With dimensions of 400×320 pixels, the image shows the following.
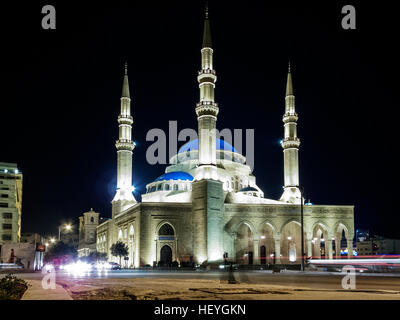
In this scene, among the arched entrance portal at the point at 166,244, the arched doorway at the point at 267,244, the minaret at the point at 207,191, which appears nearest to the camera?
the minaret at the point at 207,191

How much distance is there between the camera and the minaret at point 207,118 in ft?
157

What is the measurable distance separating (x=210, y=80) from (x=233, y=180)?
1582cm

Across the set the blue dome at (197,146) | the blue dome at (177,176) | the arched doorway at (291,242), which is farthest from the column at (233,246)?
the blue dome at (197,146)

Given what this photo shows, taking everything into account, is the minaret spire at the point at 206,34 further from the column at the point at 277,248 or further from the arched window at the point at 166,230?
the column at the point at 277,248

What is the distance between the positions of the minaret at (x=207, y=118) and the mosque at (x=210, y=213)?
0.10 metres

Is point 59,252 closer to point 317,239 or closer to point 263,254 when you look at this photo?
point 263,254

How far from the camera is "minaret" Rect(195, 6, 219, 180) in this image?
4800 centimetres

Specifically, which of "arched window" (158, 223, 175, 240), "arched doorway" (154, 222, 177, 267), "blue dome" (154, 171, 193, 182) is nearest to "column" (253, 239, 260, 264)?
"arched doorway" (154, 222, 177, 267)

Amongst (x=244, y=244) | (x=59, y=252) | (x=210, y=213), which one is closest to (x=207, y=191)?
(x=210, y=213)

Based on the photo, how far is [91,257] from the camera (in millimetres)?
58781

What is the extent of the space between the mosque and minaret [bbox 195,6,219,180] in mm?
98

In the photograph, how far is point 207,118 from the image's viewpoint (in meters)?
48.8

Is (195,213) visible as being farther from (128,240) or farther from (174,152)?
(174,152)
